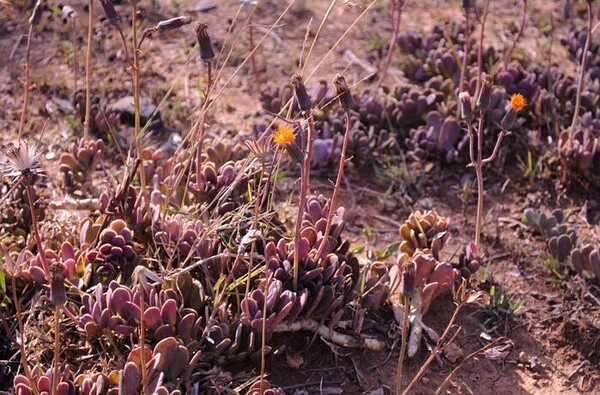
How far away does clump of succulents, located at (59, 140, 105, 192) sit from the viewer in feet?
13.1

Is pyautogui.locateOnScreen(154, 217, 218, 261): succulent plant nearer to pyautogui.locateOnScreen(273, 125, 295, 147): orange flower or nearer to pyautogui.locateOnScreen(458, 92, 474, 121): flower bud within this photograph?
pyautogui.locateOnScreen(273, 125, 295, 147): orange flower

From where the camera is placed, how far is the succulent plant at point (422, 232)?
3674 millimetres

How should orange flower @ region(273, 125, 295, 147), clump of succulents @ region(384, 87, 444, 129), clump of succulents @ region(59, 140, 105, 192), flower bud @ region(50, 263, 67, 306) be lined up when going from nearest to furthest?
flower bud @ region(50, 263, 67, 306)
orange flower @ region(273, 125, 295, 147)
clump of succulents @ region(59, 140, 105, 192)
clump of succulents @ region(384, 87, 444, 129)

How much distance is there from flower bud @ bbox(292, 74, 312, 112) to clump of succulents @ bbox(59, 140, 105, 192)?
1522 mm

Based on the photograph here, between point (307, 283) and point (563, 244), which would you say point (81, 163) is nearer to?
point (307, 283)

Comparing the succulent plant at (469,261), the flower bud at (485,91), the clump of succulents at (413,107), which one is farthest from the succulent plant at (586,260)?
the clump of succulents at (413,107)

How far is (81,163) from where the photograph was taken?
13.2 ft

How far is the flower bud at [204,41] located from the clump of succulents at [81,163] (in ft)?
3.89

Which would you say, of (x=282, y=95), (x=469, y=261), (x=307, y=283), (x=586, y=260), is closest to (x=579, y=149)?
(x=586, y=260)

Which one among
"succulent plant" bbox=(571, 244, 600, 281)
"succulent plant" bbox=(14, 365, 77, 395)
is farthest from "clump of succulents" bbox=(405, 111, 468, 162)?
"succulent plant" bbox=(14, 365, 77, 395)

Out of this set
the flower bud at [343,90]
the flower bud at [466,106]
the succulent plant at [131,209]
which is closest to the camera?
the flower bud at [343,90]

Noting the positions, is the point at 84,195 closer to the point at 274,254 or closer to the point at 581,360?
the point at 274,254

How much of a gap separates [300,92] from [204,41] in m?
0.46

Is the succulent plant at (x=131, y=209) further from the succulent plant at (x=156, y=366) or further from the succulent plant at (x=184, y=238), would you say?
the succulent plant at (x=156, y=366)
